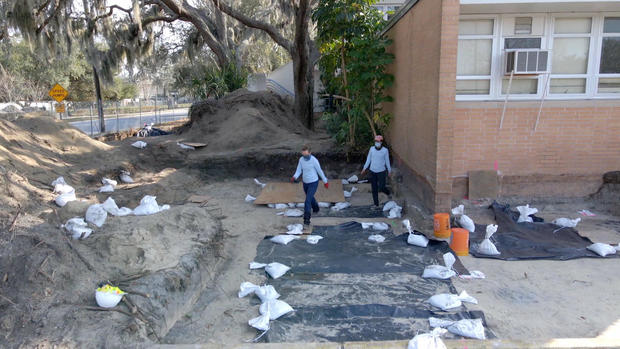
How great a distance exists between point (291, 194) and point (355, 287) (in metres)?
5.63

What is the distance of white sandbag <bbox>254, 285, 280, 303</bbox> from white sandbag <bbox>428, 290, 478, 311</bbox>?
79.1 inches

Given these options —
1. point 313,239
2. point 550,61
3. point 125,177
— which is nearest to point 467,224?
point 313,239

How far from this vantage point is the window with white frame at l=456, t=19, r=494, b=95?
8.84 m

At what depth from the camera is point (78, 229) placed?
20.2ft

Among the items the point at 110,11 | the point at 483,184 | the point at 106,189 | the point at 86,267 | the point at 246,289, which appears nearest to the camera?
the point at 86,267

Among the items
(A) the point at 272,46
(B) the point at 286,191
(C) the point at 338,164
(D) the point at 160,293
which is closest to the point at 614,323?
(D) the point at 160,293

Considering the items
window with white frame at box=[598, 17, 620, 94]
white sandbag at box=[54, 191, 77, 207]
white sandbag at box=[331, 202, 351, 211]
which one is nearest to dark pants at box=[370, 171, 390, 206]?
white sandbag at box=[331, 202, 351, 211]

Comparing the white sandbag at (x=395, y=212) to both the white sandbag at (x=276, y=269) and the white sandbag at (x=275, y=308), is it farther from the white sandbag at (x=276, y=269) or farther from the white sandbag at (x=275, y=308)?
the white sandbag at (x=275, y=308)

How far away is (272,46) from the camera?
43312 mm

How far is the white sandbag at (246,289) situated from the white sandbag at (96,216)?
101 inches

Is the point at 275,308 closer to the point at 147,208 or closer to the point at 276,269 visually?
the point at 276,269

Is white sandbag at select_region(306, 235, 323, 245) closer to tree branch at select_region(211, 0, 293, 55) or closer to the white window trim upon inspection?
the white window trim

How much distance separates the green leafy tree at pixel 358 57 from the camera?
38.4ft

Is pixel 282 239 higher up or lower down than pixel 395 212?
lower down
